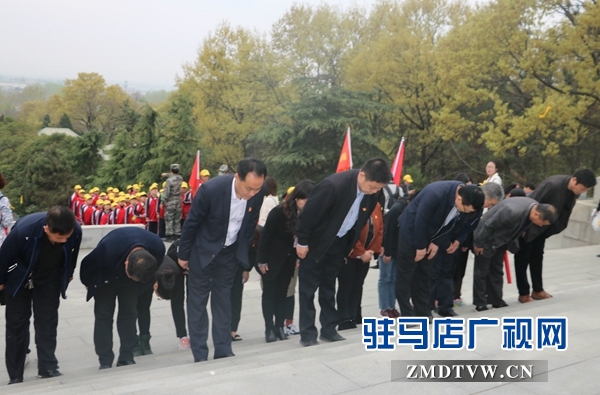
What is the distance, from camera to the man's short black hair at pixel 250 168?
4691 millimetres

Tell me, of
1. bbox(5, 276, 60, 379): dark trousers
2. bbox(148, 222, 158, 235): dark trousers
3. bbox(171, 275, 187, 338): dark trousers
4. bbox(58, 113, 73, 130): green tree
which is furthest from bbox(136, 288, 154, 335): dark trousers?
bbox(58, 113, 73, 130): green tree

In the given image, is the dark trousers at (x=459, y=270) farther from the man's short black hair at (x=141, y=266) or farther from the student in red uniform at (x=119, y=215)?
the student in red uniform at (x=119, y=215)

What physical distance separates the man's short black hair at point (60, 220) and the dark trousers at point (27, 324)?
1.86 ft

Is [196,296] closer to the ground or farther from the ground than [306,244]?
closer to the ground

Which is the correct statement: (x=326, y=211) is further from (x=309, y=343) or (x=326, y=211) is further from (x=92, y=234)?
(x=92, y=234)

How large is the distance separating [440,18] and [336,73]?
658 centimetres

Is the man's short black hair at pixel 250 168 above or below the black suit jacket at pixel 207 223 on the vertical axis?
above

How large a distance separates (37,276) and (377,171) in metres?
2.79

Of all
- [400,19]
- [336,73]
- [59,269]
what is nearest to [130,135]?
[336,73]

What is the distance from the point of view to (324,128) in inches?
1023

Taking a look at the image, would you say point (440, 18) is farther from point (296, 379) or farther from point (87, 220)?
point (296, 379)

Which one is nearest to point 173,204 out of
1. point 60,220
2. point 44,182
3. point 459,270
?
point 459,270

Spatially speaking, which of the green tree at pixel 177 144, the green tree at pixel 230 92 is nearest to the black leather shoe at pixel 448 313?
the green tree at pixel 177 144

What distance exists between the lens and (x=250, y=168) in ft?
15.4
